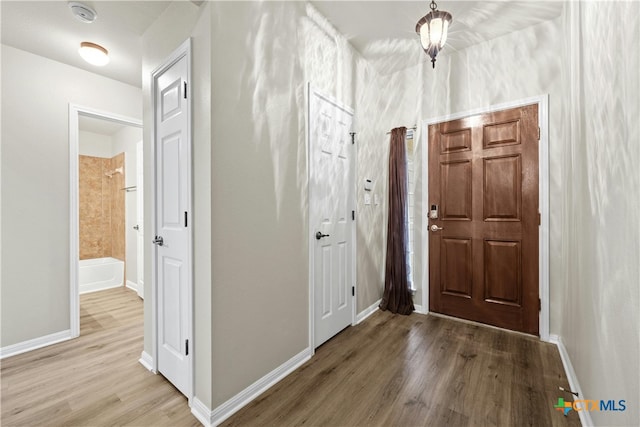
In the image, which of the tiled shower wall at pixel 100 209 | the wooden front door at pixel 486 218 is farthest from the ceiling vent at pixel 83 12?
the wooden front door at pixel 486 218

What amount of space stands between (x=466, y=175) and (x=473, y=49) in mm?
1263

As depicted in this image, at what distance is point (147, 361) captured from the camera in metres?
1.99

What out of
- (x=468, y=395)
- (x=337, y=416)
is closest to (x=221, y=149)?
(x=337, y=416)

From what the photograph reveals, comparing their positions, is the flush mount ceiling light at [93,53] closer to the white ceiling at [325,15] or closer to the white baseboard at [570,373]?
the white ceiling at [325,15]

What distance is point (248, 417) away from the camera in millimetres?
1473

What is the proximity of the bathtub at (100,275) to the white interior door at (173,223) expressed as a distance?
9.72 ft

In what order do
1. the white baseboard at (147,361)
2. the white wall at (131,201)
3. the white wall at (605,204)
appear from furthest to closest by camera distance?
the white wall at (131,201), the white baseboard at (147,361), the white wall at (605,204)

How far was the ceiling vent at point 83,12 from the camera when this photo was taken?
1818mm

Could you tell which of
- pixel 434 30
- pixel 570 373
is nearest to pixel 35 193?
pixel 434 30

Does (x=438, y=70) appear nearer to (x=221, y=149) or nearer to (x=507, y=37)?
(x=507, y=37)

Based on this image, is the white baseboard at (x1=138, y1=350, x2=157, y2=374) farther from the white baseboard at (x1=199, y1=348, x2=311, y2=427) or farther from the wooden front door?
the wooden front door

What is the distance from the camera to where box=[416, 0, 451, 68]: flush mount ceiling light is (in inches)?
66.9

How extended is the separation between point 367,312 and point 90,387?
233 cm

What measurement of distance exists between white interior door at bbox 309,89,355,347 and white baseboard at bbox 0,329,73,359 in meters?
2.34
